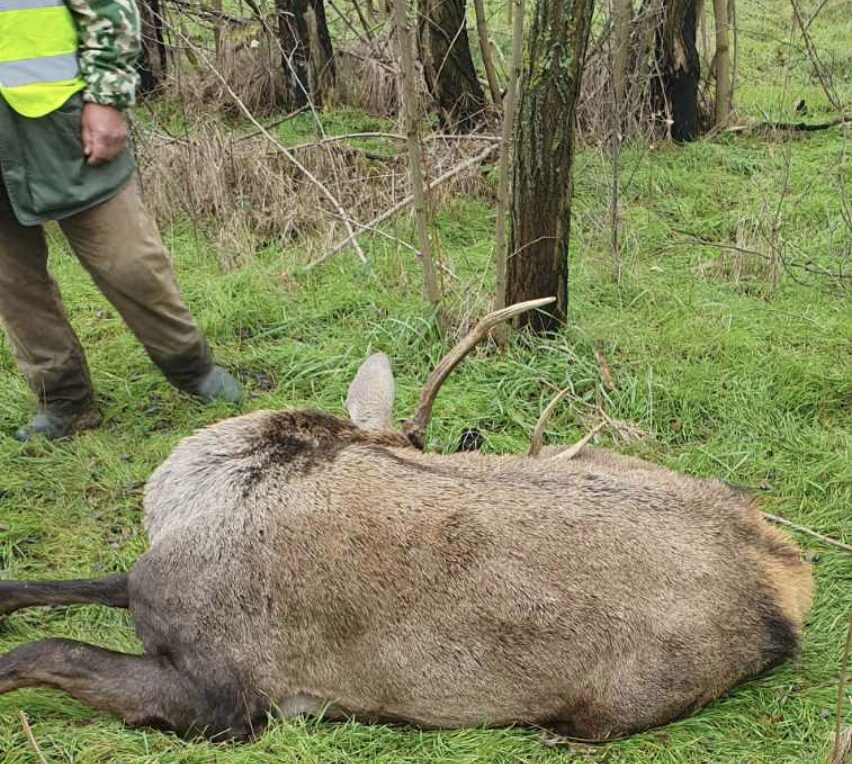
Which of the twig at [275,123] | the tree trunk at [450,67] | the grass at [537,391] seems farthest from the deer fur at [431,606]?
the tree trunk at [450,67]

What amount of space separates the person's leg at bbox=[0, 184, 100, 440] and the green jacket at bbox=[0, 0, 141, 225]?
0.36 m

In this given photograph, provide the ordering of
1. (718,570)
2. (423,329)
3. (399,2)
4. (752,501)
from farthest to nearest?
(423,329), (399,2), (752,501), (718,570)

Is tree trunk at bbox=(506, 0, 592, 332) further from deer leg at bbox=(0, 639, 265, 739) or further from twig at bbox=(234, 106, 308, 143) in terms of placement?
twig at bbox=(234, 106, 308, 143)

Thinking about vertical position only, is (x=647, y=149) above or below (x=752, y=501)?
above

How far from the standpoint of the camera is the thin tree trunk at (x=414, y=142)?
195 inches

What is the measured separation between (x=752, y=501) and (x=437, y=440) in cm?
178

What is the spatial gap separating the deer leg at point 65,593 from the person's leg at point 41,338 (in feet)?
5.17

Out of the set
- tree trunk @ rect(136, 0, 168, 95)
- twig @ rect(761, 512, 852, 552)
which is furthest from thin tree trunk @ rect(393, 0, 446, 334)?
tree trunk @ rect(136, 0, 168, 95)

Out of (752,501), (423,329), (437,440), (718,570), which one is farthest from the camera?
(423,329)

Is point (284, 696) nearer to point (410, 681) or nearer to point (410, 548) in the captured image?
point (410, 681)

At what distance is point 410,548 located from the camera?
134 inches

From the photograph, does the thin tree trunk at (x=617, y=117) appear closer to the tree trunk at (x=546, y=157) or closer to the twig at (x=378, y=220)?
the tree trunk at (x=546, y=157)

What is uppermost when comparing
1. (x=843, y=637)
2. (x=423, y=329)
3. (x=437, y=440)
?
(x=423, y=329)

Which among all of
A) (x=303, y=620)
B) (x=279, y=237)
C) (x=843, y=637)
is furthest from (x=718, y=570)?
(x=279, y=237)
